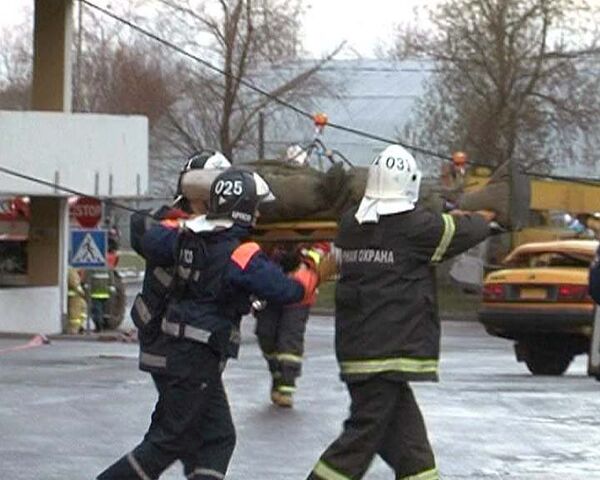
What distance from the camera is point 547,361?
19766 millimetres

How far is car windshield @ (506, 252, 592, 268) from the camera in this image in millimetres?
19547

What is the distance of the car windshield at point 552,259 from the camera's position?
19.5 metres

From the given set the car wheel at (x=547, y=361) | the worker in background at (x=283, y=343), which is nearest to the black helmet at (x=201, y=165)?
the worker in background at (x=283, y=343)

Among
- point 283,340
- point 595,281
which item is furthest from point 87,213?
point 595,281

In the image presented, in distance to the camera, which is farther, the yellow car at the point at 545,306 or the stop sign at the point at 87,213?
the stop sign at the point at 87,213

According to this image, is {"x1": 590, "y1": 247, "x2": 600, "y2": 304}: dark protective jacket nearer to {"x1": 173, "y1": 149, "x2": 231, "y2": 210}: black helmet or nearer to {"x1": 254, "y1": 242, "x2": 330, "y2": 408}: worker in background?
{"x1": 173, "y1": 149, "x2": 231, "y2": 210}: black helmet

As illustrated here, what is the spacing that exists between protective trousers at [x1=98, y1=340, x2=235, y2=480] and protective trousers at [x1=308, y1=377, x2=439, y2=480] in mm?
521

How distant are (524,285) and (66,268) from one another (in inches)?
497

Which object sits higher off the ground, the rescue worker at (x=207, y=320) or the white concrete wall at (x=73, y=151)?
the white concrete wall at (x=73, y=151)

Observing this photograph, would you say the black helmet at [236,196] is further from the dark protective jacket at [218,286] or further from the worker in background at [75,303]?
the worker in background at [75,303]

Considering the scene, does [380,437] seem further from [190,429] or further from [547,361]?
[547,361]

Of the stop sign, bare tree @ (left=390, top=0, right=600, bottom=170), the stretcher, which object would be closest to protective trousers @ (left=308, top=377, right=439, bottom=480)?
the stretcher

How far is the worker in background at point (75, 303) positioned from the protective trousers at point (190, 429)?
21612 mm

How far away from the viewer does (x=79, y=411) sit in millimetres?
13453
